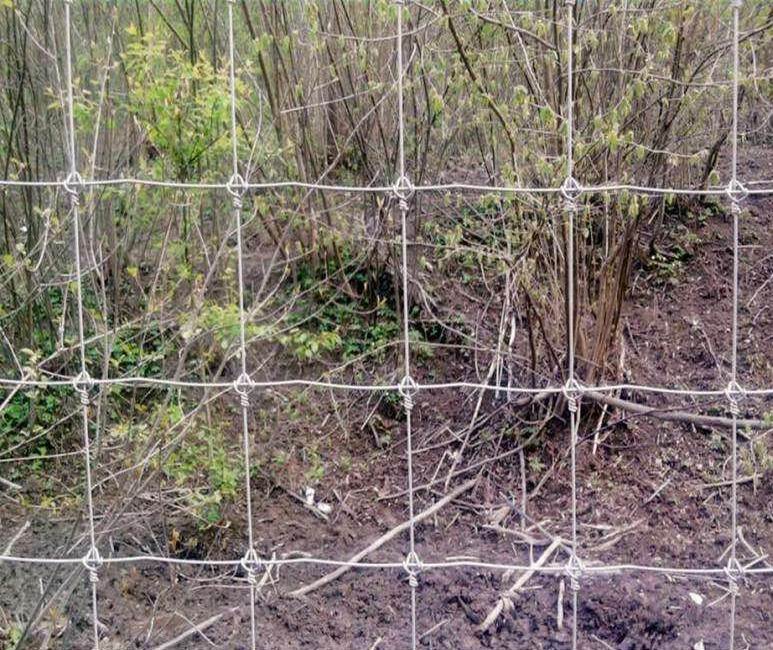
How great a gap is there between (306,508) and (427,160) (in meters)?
1.58

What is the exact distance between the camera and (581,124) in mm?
3557

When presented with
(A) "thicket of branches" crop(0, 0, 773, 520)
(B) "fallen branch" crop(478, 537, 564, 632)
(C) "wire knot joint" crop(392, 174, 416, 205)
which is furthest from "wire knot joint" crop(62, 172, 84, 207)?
(B) "fallen branch" crop(478, 537, 564, 632)

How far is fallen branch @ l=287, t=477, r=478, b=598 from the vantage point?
335cm

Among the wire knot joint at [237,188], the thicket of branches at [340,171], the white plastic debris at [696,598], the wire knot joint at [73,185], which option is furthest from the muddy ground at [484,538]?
the wire knot joint at [237,188]

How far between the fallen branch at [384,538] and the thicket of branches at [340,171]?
1.42 ft

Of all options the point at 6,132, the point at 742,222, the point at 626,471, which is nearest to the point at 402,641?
the point at 626,471

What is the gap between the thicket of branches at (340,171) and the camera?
10.6 ft

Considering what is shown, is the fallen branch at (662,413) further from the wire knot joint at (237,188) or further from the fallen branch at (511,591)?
the wire knot joint at (237,188)

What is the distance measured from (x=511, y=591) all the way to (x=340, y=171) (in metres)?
2.15

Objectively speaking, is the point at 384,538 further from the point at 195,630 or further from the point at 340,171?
the point at 340,171

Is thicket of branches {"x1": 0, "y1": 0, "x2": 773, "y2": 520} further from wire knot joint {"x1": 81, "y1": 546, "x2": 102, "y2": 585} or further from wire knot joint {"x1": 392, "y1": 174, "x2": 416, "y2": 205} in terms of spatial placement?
wire knot joint {"x1": 392, "y1": 174, "x2": 416, "y2": 205}

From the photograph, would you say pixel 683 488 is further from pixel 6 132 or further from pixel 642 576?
pixel 6 132

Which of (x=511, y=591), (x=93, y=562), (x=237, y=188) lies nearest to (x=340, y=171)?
(x=511, y=591)

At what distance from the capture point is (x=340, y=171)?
464 centimetres
